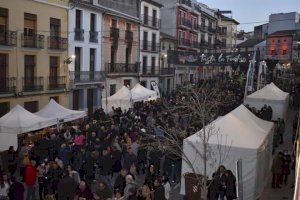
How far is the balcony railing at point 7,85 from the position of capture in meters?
21.3

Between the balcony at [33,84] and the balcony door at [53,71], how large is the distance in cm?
103

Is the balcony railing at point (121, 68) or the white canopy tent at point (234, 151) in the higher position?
the balcony railing at point (121, 68)

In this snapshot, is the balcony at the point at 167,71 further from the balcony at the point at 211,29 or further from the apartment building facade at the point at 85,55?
the balcony at the point at 211,29

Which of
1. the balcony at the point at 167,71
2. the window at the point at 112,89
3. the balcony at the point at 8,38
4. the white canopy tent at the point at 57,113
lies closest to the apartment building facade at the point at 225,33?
the balcony at the point at 167,71

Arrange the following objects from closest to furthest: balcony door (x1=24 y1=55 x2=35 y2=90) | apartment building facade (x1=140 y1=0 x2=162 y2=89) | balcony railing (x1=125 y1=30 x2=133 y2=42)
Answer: balcony door (x1=24 y1=55 x2=35 y2=90) → balcony railing (x1=125 y1=30 x2=133 y2=42) → apartment building facade (x1=140 y1=0 x2=162 y2=89)

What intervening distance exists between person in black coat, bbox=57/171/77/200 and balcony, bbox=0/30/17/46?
13.5 meters

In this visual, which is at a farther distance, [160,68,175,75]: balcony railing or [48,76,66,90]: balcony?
[160,68,175,75]: balcony railing

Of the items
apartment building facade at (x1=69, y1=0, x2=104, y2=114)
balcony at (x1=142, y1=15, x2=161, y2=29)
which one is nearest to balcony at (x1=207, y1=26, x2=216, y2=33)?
balcony at (x1=142, y1=15, x2=161, y2=29)

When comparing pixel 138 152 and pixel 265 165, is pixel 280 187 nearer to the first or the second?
pixel 265 165

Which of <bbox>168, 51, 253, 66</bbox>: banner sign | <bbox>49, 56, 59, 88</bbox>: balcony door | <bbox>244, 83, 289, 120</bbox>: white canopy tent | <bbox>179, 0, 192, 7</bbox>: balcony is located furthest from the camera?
<bbox>179, 0, 192, 7</bbox>: balcony

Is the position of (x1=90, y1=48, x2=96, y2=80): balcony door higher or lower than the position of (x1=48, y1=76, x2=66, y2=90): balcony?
higher

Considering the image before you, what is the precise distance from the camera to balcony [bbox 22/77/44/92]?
2294 centimetres

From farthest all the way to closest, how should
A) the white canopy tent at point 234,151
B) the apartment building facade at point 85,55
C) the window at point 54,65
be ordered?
the apartment building facade at point 85,55
the window at point 54,65
the white canopy tent at point 234,151

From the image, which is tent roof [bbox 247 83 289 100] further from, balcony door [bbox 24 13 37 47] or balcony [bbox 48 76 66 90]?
balcony door [bbox 24 13 37 47]
